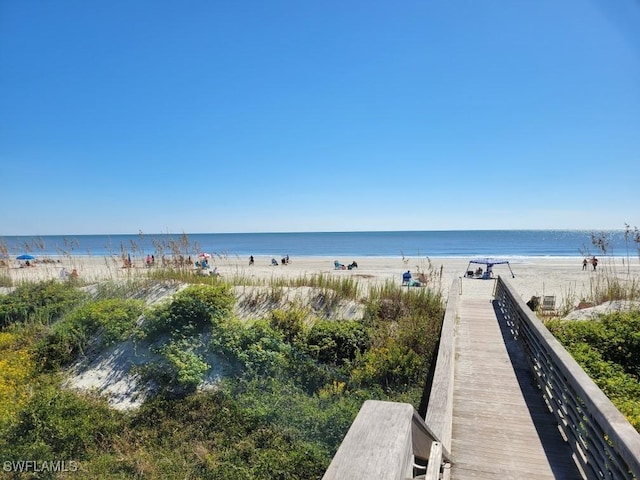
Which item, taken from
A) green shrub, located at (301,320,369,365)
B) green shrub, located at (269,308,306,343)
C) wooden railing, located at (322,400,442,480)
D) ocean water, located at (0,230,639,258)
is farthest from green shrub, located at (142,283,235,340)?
wooden railing, located at (322,400,442,480)

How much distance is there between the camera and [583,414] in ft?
10.7

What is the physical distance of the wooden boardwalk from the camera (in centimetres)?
331

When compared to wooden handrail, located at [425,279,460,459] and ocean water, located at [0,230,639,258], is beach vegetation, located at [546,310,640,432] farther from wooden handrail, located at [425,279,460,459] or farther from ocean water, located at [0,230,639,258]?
ocean water, located at [0,230,639,258]

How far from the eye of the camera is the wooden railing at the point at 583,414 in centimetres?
236

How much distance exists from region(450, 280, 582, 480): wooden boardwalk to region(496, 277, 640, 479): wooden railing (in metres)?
0.15

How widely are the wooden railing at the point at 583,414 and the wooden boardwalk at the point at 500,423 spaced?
0.15 metres

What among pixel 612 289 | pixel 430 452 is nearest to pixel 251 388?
pixel 430 452

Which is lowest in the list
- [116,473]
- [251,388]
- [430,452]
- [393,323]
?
[116,473]

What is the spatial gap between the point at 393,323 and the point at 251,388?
149 inches

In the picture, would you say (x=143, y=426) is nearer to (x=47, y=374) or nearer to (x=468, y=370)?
(x=47, y=374)

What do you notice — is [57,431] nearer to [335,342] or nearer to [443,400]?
[335,342]

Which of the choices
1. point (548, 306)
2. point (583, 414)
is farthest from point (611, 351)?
point (583, 414)

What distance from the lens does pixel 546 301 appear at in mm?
11859

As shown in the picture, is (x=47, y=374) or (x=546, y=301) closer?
(x=47, y=374)
